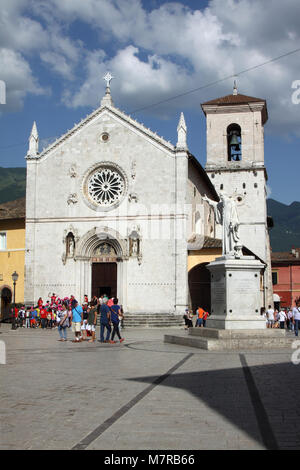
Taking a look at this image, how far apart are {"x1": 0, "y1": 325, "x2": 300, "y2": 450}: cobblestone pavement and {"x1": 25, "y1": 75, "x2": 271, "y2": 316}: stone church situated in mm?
19050

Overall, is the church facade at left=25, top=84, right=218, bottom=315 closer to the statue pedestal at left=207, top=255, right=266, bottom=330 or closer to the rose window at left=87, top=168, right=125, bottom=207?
the rose window at left=87, top=168, right=125, bottom=207

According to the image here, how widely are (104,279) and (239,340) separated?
19.8m

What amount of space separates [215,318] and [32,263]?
20404 millimetres

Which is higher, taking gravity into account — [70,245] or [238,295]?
[70,245]

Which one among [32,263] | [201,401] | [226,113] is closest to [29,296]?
[32,263]

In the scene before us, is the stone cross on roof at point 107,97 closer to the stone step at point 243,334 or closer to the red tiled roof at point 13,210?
the red tiled roof at point 13,210

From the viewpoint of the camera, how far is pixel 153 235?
32.9 meters

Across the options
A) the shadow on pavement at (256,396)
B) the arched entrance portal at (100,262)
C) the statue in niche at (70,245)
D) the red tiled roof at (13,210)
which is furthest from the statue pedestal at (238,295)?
the red tiled roof at (13,210)

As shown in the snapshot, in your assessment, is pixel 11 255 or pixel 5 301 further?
pixel 5 301

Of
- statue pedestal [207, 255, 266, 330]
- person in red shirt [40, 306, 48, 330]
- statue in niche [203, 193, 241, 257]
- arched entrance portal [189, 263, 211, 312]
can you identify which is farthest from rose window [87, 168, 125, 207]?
statue pedestal [207, 255, 266, 330]

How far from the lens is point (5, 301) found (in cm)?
3744

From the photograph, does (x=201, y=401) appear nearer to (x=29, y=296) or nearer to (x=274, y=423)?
(x=274, y=423)

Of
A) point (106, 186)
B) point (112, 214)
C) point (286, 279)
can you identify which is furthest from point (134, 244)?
point (286, 279)

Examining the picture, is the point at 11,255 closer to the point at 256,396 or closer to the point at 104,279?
the point at 104,279
